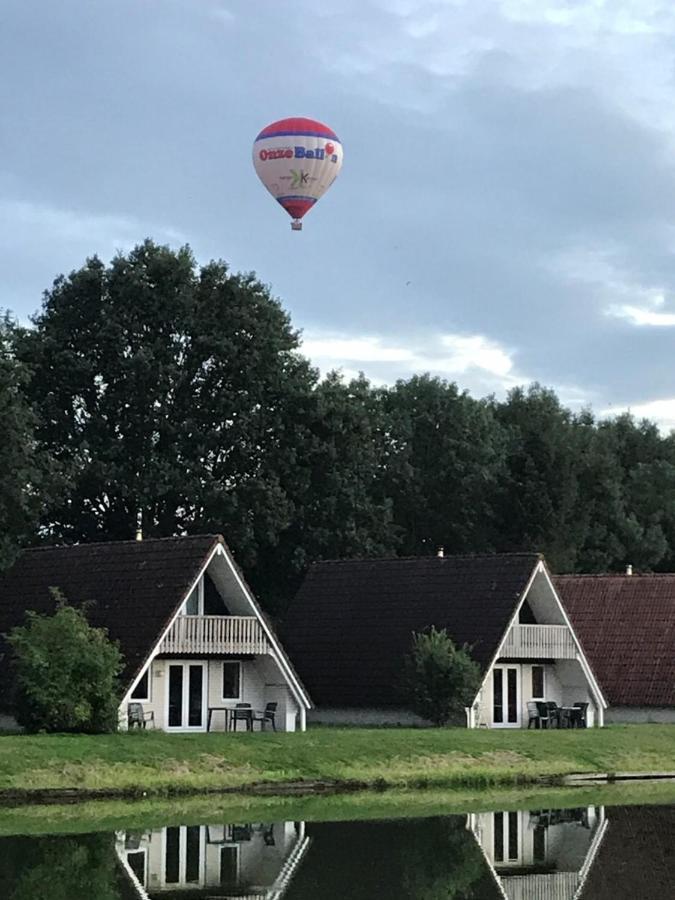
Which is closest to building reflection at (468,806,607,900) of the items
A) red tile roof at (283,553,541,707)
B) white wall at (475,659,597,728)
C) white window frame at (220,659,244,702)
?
white window frame at (220,659,244,702)

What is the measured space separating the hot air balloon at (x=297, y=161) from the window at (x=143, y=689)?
19297 millimetres

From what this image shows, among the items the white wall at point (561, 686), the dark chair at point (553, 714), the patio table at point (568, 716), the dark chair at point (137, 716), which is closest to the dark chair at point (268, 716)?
the dark chair at point (137, 716)

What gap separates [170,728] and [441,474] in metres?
35.5

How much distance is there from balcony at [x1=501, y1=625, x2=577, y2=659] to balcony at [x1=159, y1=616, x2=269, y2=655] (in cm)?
806

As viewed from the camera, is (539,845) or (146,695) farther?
(146,695)

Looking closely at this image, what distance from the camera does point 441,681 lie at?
45188 millimetres

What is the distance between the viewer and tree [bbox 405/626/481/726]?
148ft

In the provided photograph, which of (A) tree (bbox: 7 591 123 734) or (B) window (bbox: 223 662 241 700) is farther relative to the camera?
(B) window (bbox: 223 662 241 700)

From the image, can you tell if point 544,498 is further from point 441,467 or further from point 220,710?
point 220,710

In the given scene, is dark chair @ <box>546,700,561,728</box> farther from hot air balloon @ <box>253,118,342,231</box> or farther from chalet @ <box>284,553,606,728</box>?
hot air balloon @ <box>253,118,342,231</box>

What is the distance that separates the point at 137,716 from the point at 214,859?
16738 millimetres

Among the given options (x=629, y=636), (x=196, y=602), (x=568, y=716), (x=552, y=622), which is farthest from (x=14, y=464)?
(x=629, y=636)

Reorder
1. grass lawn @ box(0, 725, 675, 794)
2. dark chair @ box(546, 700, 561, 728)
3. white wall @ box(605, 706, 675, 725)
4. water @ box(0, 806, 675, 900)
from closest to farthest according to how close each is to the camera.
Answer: water @ box(0, 806, 675, 900)
grass lawn @ box(0, 725, 675, 794)
dark chair @ box(546, 700, 561, 728)
white wall @ box(605, 706, 675, 725)

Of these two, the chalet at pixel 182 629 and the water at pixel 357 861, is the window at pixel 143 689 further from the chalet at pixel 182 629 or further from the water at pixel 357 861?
the water at pixel 357 861
